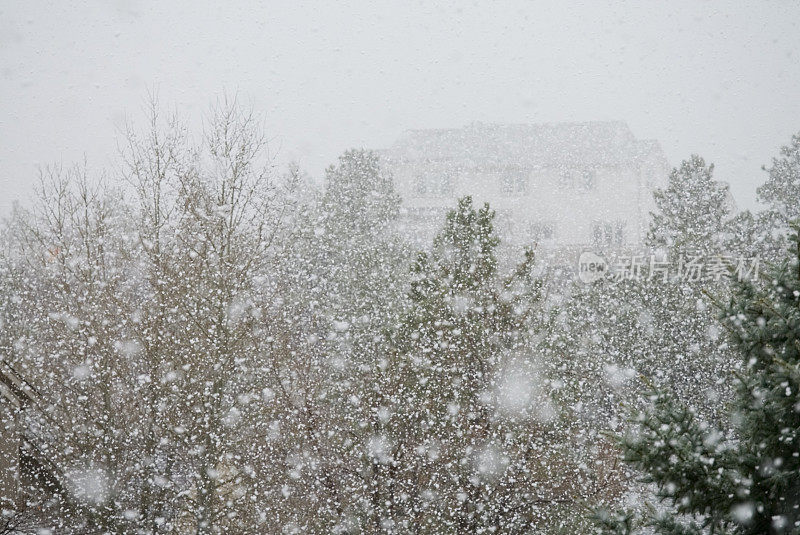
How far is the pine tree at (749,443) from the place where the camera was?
166 inches

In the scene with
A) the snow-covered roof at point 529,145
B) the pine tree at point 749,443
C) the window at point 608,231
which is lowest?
the window at point 608,231

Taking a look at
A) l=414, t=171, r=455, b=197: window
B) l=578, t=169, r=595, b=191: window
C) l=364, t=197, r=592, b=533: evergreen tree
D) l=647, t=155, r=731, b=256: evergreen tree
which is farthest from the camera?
l=414, t=171, r=455, b=197: window

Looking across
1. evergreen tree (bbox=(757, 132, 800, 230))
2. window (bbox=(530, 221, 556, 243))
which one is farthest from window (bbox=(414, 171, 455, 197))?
evergreen tree (bbox=(757, 132, 800, 230))

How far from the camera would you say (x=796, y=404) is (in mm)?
4090

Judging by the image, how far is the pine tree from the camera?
4.22 meters

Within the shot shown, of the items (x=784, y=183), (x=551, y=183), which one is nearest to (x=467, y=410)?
(x=784, y=183)

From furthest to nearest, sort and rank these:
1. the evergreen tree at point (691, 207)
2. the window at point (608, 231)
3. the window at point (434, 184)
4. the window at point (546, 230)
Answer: the window at point (434, 184) → the window at point (546, 230) → the window at point (608, 231) → the evergreen tree at point (691, 207)

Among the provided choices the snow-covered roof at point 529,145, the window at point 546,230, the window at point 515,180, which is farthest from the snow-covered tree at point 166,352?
the snow-covered roof at point 529,145

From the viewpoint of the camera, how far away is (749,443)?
14.8 feet

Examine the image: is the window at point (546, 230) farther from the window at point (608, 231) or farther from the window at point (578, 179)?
the window at point (578, 179)

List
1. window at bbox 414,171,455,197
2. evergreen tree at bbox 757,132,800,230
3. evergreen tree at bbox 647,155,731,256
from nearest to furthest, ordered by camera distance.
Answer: evergreen tree at bbox 647,155,731,256 → evergreen tree at bbox 757,132,800,230 → window at bbox 414,171,455,197

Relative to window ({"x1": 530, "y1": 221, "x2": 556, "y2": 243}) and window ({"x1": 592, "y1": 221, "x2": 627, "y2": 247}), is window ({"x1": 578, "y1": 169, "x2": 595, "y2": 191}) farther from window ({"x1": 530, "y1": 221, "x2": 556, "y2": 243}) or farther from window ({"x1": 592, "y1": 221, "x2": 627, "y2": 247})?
window ({"x1": 530, "y1": 221, "x2": 556, "y2": 243})

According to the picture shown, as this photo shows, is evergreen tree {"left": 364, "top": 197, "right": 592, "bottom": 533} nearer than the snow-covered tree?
Yes

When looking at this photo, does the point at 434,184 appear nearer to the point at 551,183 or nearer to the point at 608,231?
the point at 551,183
